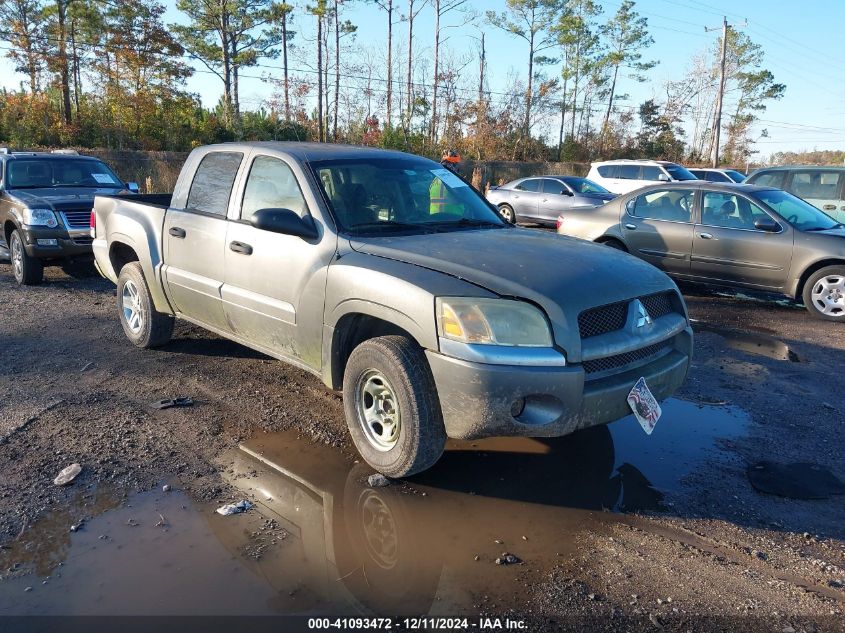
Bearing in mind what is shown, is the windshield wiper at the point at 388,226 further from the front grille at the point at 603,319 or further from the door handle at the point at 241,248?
the front grille at the point at 603,319

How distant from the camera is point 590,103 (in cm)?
4531

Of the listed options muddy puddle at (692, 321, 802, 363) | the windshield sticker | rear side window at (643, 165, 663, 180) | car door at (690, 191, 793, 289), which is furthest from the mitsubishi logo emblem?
rear side window at (643, 165, 663, 180)

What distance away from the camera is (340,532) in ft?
10.5

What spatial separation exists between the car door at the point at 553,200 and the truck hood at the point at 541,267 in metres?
13.3

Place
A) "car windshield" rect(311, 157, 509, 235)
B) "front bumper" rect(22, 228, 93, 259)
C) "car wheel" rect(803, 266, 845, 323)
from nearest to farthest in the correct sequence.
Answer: "car windshield" rect(311, 157, 509, 235), "car wheel" rect(803, 266, 845, 323), "front bumper" rect(22, 228, 93, 259)

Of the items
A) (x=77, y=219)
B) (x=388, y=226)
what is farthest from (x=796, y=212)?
(x=77, y=219)

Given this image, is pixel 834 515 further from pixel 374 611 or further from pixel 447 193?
pixel 447 193

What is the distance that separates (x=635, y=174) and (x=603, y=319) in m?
17.9

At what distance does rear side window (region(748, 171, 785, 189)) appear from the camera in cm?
1112

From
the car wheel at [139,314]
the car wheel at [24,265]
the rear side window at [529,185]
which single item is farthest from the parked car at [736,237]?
the rear side window at [529,185]

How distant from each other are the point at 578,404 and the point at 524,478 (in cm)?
75

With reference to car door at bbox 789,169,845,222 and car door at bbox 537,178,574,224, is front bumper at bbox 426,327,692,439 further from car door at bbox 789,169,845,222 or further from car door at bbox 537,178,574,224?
car door at bbox 537,178,574,224

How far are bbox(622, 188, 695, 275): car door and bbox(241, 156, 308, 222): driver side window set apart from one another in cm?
590

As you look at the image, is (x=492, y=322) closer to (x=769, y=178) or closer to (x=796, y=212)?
(x=796, y=212)
